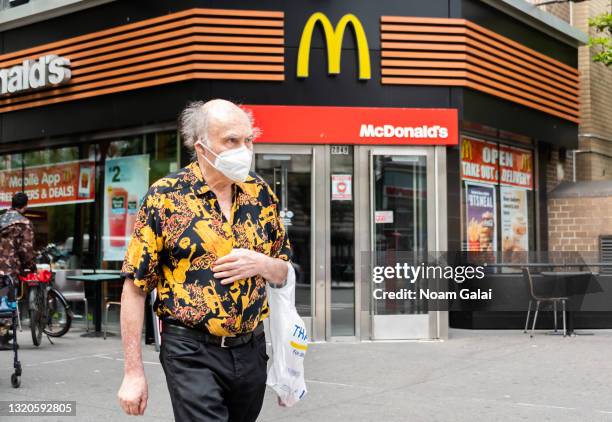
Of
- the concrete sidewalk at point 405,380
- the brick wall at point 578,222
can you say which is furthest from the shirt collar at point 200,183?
the brick wall at point 578,222

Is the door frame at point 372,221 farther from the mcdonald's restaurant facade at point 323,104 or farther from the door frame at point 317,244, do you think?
the door frame at point 317,244

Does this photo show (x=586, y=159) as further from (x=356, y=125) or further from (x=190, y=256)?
(x=190, y=256)

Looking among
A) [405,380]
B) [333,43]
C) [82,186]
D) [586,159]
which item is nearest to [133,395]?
[405,380]

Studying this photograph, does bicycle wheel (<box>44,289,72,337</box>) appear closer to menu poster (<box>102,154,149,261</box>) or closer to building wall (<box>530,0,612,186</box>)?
menu poster (<box>102,154,149,261</box>)

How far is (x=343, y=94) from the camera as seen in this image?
452 inches

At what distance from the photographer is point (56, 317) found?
38.0ft

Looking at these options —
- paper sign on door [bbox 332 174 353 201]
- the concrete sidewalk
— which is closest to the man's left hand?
the concrete sidewalk

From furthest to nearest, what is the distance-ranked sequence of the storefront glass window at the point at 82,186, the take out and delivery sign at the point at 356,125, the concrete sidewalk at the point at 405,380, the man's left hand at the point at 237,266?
1. the storefront glass window at the point at 82,186
2. the take out and delivery sign at the point at 356,125
3. the concrete sidewalk at the point at 405,380
4. the man's left hand at the point at 237,266

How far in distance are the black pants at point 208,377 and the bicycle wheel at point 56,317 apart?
8646mm

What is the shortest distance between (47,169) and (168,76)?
391cm

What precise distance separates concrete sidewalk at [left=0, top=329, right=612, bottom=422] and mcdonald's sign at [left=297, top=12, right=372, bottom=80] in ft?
12.6

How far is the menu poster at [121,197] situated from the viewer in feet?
41.7

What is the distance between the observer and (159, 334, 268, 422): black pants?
127 inches

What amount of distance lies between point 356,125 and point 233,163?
8206 mm
